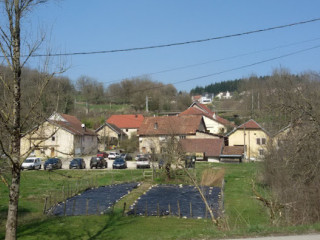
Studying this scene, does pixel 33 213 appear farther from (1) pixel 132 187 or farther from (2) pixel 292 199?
(2) pixel 292 199

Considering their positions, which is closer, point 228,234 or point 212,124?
point 228,234

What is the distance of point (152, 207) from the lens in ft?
86.1

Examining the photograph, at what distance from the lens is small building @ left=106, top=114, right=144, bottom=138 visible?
8625cm

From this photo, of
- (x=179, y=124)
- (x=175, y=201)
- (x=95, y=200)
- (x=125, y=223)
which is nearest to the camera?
(x=125, y=223)

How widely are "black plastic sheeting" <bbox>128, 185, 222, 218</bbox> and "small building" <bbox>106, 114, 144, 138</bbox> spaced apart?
50.2m

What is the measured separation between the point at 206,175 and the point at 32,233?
2186 cm

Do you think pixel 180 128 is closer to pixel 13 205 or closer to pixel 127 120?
pixel 127 120

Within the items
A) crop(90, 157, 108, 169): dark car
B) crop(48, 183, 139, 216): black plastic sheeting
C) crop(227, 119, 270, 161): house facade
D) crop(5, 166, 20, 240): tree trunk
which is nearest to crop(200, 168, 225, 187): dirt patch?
crop(48, 183, 139, 216): black plastic sheeting

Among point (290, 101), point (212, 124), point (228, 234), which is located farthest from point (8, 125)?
point (212, 124)

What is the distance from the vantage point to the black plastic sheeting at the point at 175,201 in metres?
24.0

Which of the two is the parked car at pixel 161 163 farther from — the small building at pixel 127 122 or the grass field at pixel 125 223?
the small building at pixel 127 122

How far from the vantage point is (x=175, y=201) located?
28.4 meters

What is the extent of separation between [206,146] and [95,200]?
2982cm

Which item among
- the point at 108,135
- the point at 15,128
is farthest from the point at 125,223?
the point at 108,135
